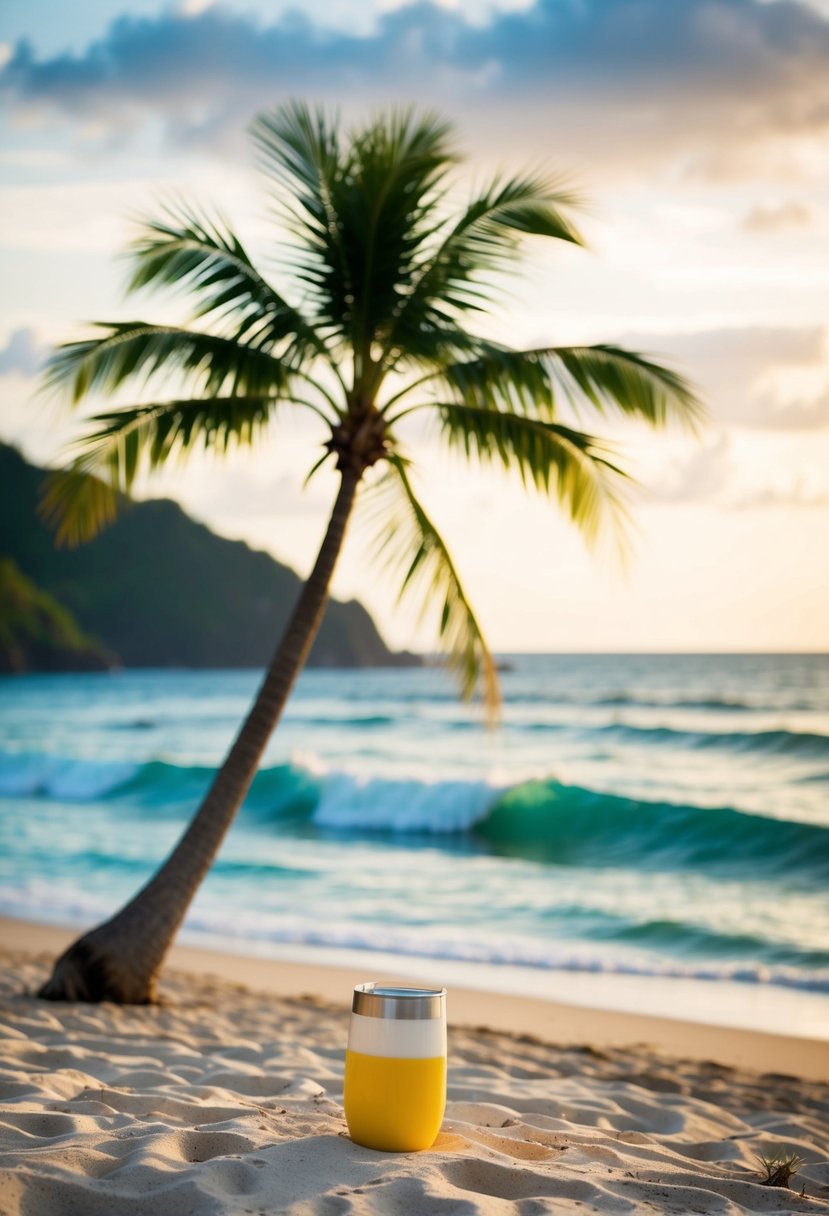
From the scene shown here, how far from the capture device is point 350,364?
7.11 metres

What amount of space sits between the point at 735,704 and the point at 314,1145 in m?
35.0

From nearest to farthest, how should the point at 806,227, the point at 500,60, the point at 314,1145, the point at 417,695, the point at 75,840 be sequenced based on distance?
the point at 314,1145, the point at 500,60, the point at 806,227, the point at 75,840, the point at 417,695

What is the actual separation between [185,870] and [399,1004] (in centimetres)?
366

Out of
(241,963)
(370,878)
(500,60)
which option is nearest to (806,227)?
(500,60)

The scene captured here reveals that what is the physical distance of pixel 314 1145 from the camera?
3398 mm

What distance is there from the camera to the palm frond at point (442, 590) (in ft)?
23.4

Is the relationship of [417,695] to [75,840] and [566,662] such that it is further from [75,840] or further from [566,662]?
[75,840]

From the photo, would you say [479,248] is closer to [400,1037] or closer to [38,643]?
[400,1037]

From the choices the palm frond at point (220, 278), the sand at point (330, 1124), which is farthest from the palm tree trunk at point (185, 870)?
the palm frond at point (220, 278)

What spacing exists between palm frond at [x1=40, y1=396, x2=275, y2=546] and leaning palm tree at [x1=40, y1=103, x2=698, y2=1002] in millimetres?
13

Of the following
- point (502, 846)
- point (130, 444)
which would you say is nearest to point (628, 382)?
point (130, 444)

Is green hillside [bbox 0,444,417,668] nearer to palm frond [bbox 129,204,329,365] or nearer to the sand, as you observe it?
palm frond [bbox 129,204,329,365]

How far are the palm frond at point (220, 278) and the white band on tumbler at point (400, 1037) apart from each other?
187 inches

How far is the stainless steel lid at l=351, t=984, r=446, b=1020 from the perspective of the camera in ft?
10.7
